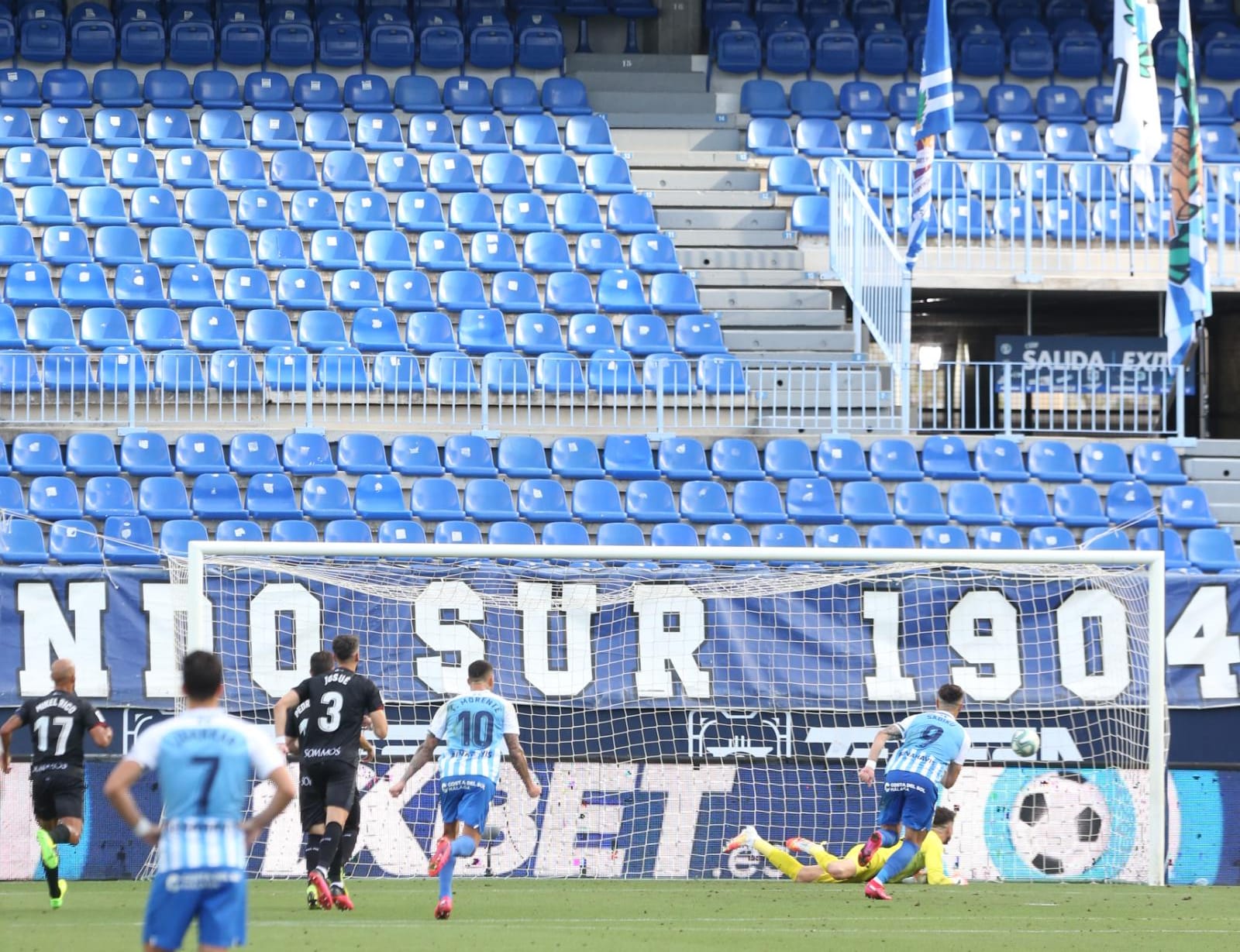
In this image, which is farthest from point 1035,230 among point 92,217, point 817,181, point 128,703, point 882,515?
point 128,703

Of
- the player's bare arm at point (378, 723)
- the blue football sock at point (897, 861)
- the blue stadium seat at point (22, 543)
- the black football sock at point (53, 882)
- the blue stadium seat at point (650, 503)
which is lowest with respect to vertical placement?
the blue football sock at point (897, 861)

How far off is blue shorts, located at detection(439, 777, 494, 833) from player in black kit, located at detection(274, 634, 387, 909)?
0.53 m

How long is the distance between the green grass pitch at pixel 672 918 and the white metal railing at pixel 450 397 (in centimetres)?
612

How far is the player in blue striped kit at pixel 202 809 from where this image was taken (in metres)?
6.74

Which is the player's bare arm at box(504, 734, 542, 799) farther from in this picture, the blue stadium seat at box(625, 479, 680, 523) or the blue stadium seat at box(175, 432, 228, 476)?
the blue stadium seat at box(175, 432, 228, 476)

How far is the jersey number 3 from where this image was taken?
11.3m

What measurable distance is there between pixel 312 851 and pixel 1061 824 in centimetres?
564

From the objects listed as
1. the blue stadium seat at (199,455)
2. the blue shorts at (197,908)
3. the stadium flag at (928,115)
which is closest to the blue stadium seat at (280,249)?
the blue stadium seat at (199,455)

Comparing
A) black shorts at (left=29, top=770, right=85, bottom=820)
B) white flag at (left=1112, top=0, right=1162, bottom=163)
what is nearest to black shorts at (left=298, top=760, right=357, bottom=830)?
black shorts at (left=29, top=770, right=85, bottom=820)

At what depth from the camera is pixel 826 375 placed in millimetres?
19734

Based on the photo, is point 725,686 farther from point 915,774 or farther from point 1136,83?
point 1136,83

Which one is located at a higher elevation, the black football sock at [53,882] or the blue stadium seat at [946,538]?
the blue stadium seat at [946,538]

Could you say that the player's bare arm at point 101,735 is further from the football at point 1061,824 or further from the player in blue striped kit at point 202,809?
the football at point 1061,824

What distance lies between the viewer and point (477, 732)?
11.3 metres
